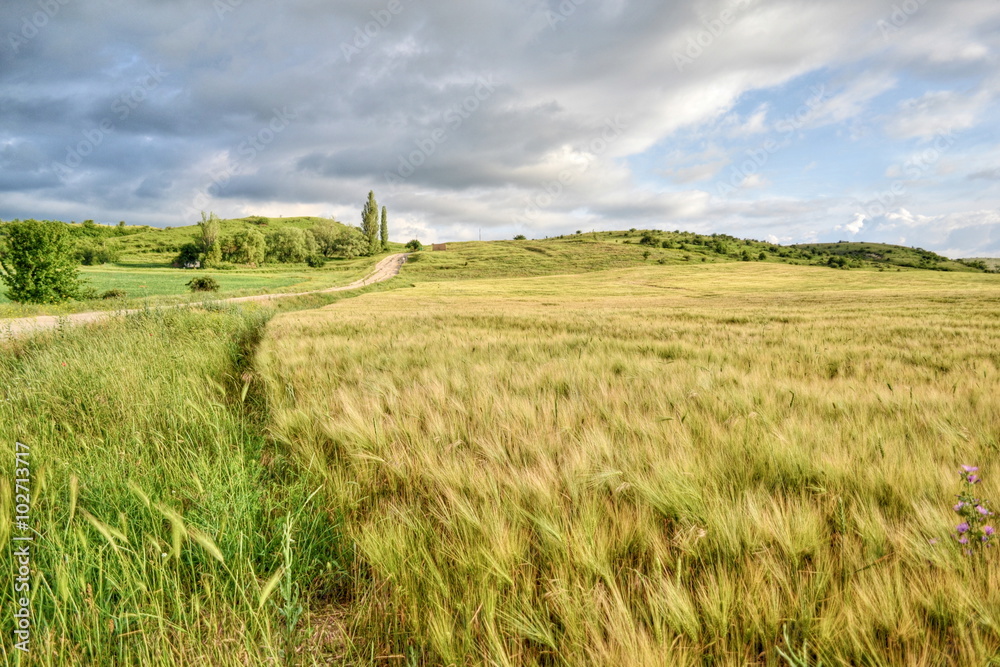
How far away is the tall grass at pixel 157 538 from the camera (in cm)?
110

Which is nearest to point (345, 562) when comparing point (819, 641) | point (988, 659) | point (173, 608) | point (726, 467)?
point (173, 608)

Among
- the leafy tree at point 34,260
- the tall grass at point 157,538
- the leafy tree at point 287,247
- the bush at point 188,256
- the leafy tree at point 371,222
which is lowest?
the tall grass at point 157,538

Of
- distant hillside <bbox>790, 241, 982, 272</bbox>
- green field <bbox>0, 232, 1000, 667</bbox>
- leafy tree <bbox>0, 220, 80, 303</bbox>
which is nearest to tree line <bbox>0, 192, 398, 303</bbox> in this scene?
leafy tree <bbox>0, 220, 80, 303</bbox>

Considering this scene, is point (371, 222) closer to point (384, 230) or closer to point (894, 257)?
point (384, 230)

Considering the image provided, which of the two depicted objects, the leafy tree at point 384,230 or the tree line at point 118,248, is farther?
the leafy tree at point 384,230

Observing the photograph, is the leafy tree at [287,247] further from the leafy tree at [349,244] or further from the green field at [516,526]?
the green field at [516,526]

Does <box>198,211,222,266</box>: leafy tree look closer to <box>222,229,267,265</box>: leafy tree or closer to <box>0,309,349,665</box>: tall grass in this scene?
<box>222,229,267,265</box>: leafy tree

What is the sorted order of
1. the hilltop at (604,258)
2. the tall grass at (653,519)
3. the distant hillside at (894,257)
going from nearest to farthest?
the tall grass at (653,519) < the hilltop at (604,258) < the distant hillside at (894,257)

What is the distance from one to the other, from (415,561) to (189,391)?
2886mm

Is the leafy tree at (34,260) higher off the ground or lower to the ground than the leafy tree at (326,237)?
lower

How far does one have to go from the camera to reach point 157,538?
147cm

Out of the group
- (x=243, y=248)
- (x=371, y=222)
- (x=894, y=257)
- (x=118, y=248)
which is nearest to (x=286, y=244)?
(x=243, y=248)

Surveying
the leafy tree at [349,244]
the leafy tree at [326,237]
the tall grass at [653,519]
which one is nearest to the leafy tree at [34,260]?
the tall grass at [653,519]

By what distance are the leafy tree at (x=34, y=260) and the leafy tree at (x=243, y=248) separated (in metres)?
65.6
